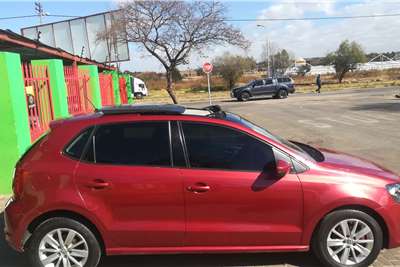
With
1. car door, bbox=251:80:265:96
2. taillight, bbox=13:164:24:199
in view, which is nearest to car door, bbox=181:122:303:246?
taillight, bbox=13:164:24:199

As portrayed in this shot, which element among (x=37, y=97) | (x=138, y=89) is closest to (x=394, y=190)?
(x=37, y=97)

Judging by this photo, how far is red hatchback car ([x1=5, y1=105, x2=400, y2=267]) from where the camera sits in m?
4.40

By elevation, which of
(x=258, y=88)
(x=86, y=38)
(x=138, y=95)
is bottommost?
(x=138, y=95)

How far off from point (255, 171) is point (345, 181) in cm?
79

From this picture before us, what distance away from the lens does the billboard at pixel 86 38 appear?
112 feet

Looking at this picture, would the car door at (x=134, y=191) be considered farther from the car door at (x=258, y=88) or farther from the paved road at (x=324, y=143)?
the car door at (x=258, y=88)

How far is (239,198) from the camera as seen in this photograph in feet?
14.4

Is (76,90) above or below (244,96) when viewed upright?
above

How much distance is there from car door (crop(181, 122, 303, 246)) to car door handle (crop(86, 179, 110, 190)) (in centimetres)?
68

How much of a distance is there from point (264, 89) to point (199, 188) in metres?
37.1

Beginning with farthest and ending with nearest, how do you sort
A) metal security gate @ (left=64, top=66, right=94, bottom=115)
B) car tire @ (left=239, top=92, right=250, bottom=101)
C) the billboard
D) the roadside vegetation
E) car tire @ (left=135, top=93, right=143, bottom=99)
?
the roadside vegetation → car tire @ (left=135, top=93, right=143, bottom=99) → car tire @ (left=239, top=92, right=250, bottom=101) → the billboard → metal security gate @ (left=64, top=66, right=94, bottom=115)

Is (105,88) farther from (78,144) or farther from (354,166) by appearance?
(354,166)

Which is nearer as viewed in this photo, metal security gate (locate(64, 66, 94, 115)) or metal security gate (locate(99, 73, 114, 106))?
metal security gate (locate(64, 66, 94, 115))

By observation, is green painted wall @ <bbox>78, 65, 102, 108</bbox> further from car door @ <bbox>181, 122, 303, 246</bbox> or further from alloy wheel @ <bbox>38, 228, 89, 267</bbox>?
car door @ <bbox>181, 122, 303, 246</bbox>
